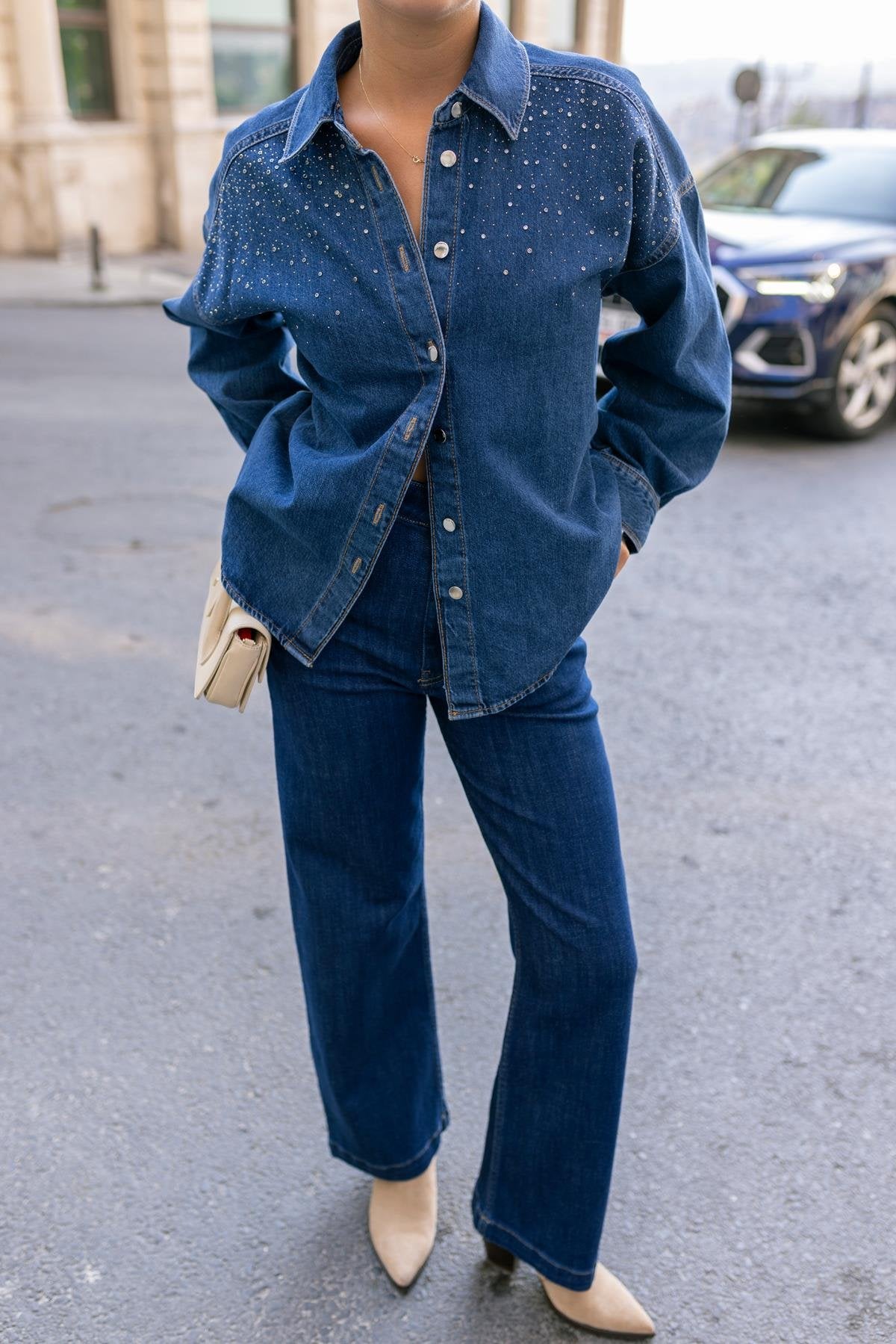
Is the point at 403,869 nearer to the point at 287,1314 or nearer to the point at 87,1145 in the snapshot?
the point at 287,1314

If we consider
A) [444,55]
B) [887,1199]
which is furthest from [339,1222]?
[444,55]

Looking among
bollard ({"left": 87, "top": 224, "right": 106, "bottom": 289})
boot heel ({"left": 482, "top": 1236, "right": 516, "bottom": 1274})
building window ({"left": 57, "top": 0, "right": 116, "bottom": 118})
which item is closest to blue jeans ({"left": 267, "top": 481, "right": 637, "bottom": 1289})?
boot heel ({"left": 482, "top": 1236, "right": 516, "bottom": 1274})

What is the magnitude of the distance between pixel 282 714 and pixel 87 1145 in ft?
3.50

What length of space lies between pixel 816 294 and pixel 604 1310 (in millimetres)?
6249

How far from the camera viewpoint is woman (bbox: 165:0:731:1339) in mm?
1624

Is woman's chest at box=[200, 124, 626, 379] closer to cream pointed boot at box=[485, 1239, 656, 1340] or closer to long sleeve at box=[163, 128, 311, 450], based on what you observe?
long sleeve at box=[163, 128, 311, 450]

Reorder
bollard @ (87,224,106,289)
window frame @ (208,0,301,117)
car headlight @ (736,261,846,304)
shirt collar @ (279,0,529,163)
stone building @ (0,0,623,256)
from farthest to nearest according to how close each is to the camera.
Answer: window frame @ (208,0,301,117)
stone building @ (0,0,623,256)
bollard @ (87,224,106,289)
car headlight @ (736,261,846,304)
shirt collar @ (279,0,529,163)

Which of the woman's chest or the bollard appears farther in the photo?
the bollard

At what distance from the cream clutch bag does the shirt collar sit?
629 millimetres

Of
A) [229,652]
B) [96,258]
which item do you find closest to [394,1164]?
[229,652]

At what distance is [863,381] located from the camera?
7.60m

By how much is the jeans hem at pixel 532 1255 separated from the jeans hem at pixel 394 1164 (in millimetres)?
145

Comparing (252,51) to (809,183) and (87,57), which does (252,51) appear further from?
(809,183)

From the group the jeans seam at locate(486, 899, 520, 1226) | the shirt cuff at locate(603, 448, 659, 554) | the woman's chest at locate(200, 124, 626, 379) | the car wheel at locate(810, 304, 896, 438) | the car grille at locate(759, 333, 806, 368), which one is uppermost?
the woman's chest at locate(200, 124, 626, 379)
